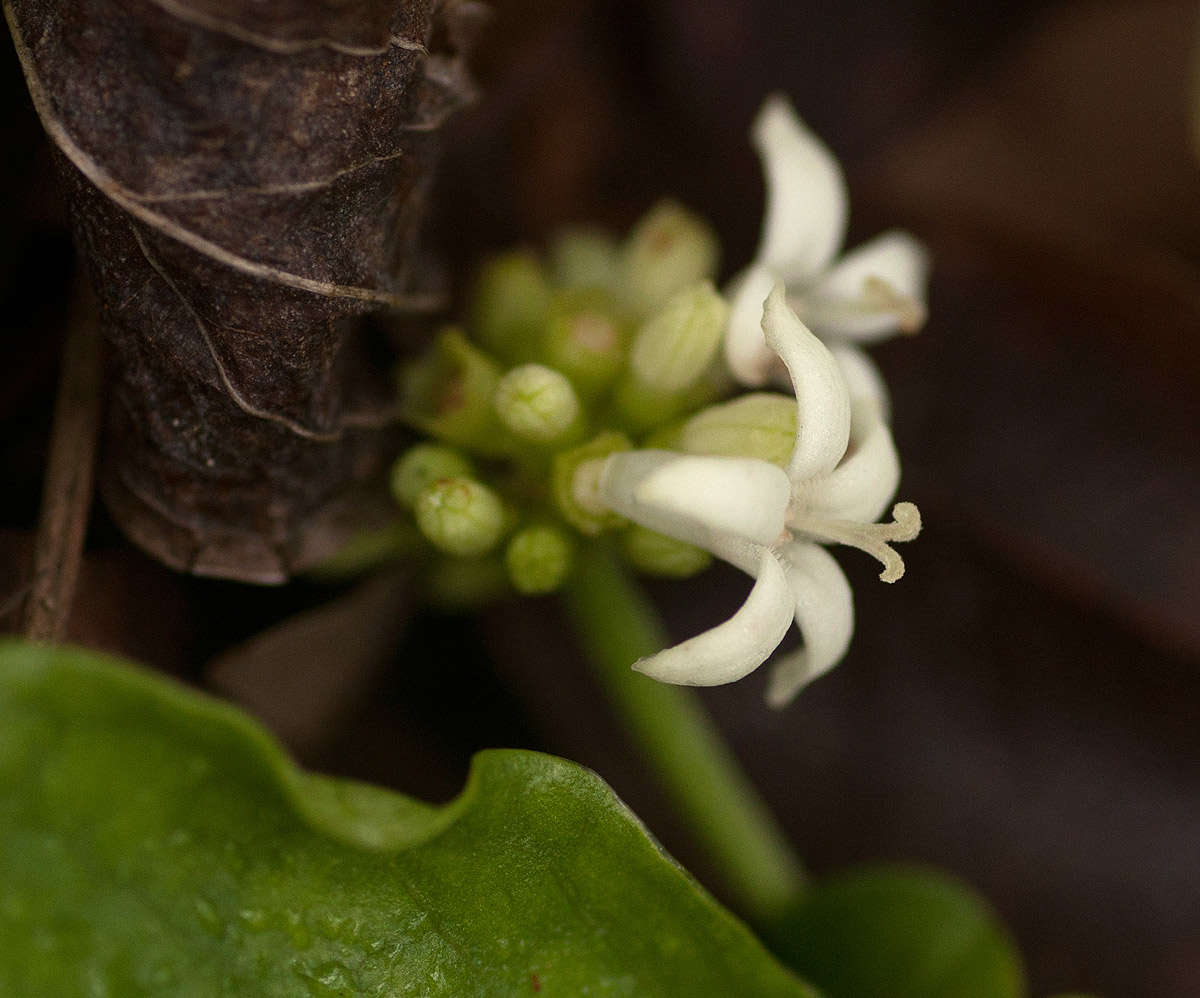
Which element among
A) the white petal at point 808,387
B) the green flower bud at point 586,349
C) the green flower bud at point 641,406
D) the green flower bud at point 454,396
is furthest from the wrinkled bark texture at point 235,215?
the white petal at point 808,387

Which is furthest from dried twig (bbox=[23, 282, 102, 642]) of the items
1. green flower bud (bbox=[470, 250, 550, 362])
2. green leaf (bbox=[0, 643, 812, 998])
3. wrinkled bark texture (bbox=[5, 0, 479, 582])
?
green flower bud (bbox=[470, 250, 550, 362])

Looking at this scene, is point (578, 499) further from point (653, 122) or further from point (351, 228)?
Result: point (653, 122)

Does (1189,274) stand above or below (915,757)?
A: above

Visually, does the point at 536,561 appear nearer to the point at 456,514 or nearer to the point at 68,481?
the point at 456,514

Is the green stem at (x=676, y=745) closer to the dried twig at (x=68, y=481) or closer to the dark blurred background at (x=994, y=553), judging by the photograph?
the dark blurred background at (x=994, y=553)

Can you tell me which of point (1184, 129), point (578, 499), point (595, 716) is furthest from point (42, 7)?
point (1184, 129)

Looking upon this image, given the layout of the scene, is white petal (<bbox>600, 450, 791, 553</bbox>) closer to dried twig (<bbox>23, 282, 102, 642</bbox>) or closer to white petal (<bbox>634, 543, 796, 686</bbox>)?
white petal (<bbox>634, 543, 796, 686</bbox>)
